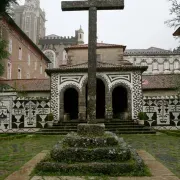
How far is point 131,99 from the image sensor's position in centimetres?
1861

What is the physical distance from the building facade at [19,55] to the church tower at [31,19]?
2976cm

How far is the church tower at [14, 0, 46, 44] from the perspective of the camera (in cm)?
6688

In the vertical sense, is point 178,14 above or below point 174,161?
above

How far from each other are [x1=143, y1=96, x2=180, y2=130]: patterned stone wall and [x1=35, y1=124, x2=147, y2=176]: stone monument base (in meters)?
13.5

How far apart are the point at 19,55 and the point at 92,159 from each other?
2649 centimetres

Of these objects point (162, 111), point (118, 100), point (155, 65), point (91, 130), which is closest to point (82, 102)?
point (118, 100)

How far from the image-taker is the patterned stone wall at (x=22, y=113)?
741 inches

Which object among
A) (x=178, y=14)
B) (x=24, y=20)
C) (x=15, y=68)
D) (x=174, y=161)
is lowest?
(x=174, y=161)

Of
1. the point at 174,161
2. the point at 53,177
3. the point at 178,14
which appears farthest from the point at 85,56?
the point at 53,177

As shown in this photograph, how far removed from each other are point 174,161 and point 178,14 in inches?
525

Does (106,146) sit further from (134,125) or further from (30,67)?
(30,67)

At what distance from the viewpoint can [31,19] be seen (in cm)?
6800

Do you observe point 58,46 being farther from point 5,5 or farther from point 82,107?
point 5,5

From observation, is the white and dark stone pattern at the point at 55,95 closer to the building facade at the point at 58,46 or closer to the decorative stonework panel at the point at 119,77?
the decorative stonework panel at the point at 119,77
